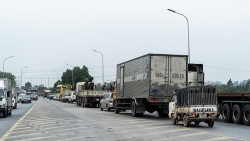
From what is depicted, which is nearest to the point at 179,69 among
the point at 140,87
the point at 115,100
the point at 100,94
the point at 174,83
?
the point at 174,83

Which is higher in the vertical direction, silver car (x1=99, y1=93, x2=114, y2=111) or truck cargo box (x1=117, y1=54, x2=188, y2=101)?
truck cargo box (x1=117, y1=54, x2=188, y2=101)

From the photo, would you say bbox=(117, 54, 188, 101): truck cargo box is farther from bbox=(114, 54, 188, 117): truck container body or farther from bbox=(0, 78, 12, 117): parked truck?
bbox=(0, 78, 12, 117): parked truck

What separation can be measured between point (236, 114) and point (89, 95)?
26.4 metres

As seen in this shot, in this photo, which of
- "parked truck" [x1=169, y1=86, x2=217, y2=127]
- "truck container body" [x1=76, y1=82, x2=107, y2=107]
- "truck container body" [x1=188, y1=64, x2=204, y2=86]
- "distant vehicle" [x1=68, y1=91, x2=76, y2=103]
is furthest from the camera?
"distant vehicle" [x1=68, y1=91, x2=76, y2=103]

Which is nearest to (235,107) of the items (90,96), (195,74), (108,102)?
(195,74)

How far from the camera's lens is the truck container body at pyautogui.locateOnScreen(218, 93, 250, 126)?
71.2ft

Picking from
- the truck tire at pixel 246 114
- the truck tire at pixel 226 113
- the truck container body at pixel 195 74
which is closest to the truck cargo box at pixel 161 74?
the truck container body at pixel 195 74

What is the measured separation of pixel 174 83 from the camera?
25797 millimetres

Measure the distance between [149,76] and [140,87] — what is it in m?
1.80

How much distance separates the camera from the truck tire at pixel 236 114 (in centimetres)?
2228

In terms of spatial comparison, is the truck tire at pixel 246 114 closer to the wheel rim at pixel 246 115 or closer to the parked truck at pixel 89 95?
the wheel rim at pixel 246 115

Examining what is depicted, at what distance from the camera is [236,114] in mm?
22844

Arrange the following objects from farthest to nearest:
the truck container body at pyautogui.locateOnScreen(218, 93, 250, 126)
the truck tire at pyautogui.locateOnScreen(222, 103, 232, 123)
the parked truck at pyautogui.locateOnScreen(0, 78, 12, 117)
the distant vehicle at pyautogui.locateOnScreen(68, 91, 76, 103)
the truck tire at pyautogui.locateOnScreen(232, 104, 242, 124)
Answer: the distant vehicle at pyautogui.locateOnScreen(68, 91, 76, 103) → the parked truck at pyautogui.locateOnScreen(0, 78, 12, 117) → the truck tire at pyautogui.locateOnScreen(222, 103, 232, 123) → the truck tire at pyautogui.locateOnScreen(232, 104, 242, 124) → the truck container body at pyautogui.locateOnScreen(218, 93, 250, 126)

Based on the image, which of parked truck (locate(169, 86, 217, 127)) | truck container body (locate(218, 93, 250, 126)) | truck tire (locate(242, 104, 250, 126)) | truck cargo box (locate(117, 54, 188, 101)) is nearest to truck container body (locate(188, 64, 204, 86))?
truck cargo box (locate(117, 54, 188, 101))
